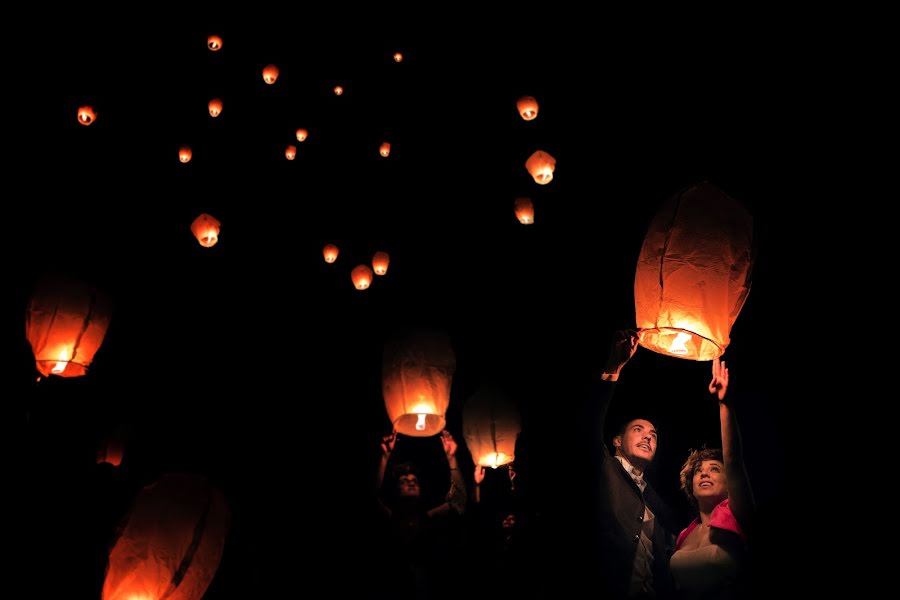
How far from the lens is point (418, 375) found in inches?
137

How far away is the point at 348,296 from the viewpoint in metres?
6.93

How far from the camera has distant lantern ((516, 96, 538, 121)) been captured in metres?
5.83

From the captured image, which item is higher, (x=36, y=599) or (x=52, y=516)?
(x=52, y=516)

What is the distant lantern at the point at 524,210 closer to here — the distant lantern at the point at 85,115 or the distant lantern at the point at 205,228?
the distant lantern at the point at 205,228

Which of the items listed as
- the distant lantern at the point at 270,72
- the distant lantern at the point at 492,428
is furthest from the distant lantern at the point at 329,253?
the distant lantern at the point at 492,428

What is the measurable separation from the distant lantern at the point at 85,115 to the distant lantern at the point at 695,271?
5747mm

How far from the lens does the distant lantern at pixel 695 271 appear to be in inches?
99.7

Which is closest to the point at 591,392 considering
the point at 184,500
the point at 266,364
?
the point at 184,500

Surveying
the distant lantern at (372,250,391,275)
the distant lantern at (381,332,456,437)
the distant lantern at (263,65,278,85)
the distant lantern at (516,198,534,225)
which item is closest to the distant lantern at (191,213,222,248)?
the distant lantern at (372,250,391,275)

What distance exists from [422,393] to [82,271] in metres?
2.23

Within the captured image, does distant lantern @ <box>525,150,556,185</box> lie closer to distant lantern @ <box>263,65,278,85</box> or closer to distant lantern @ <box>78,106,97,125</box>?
distant lantern @ <box>263,65,278,85</box>

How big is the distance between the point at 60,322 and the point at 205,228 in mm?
1901

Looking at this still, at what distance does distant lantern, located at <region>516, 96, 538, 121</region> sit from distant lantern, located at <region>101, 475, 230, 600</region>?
3763 millimetres

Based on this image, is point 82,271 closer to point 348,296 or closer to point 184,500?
point 184,500
